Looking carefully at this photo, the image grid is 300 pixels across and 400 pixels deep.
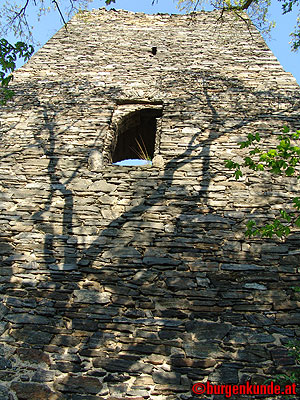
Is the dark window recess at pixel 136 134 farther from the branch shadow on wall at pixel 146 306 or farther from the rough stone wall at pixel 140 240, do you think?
the branch shadow on wall at pixel 146 306

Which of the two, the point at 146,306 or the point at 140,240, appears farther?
the point at 140,240

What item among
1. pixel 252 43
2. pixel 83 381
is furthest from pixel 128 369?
pixel 252 43

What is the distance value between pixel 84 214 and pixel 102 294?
1.00 metres

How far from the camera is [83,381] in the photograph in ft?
8.18

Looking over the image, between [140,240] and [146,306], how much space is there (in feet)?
2.38

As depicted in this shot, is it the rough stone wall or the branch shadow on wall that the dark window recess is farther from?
the branch shadow on wall

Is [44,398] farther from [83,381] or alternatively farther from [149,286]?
[149,286]

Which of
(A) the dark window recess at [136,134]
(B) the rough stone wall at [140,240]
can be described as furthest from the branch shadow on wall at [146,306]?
(A) the dark window recess at [136,134]

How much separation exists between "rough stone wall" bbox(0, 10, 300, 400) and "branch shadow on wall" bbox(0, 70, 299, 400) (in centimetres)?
1

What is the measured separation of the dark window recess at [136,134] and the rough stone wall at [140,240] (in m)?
0.16

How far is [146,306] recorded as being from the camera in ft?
9.58

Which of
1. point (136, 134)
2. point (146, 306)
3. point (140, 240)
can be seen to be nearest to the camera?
point (146, 306)

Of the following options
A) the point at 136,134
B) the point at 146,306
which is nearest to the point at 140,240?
the point at 146,306

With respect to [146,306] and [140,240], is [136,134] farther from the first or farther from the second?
[146,306]
